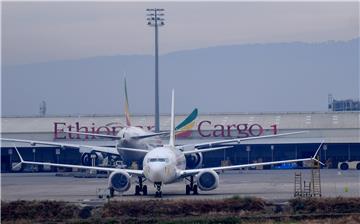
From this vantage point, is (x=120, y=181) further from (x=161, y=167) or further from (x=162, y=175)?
(x=161, y=167)

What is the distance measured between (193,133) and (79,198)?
187 feet

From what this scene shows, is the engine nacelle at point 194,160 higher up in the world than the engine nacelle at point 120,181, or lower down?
higher up

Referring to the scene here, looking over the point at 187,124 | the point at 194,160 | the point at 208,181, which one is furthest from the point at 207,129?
the point at 208,181

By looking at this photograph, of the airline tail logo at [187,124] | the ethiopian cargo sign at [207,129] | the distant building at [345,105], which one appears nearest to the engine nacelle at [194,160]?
the airline tail logo at [187,124]

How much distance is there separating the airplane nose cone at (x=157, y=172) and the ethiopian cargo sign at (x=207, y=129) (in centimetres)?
5384

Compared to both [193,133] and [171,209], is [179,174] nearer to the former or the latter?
[171,209]

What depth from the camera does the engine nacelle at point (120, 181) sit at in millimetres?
55875

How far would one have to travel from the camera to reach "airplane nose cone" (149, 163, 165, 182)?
5409 centimetres

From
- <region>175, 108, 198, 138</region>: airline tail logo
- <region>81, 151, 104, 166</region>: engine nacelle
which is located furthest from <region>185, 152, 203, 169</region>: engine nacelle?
<region>175, 108, 198, 138</region>: airline tail logo

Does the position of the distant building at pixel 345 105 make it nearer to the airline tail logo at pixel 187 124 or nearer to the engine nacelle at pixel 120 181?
the airline tail logo at pixel 187 124

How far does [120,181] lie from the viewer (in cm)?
5606

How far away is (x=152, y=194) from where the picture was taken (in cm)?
5809

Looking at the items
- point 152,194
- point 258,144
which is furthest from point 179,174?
point 258,144

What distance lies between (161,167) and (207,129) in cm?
5712
